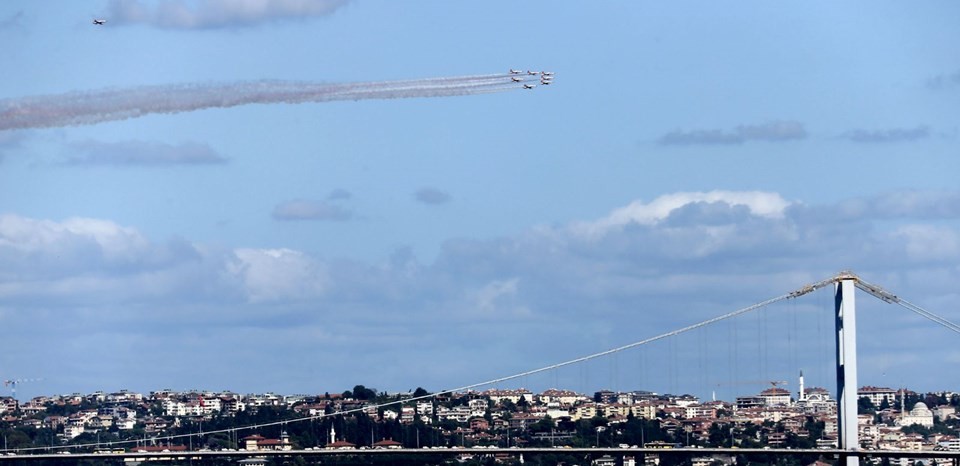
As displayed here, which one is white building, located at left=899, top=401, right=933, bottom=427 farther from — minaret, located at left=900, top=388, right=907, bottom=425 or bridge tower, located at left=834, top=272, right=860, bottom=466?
bridge tower, located at left=834, top=272, right=860, bottom=466

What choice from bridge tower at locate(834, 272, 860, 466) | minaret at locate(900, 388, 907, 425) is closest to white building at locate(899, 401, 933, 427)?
minaret at locate(900, 388, 907, 425)

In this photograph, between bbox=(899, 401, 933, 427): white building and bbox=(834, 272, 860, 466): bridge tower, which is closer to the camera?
bbox=(834, 272, 860, 466): bridge tower

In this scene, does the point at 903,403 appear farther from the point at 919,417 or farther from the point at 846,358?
the point at 846,358

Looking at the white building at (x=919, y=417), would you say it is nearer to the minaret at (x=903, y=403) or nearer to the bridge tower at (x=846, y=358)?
the minaret at (x=903, y=403)

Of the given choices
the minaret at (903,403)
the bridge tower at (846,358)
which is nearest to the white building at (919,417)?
the minaret at (903,403)

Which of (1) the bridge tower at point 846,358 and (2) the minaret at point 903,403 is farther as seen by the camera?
(2) the minaret at point 903,403

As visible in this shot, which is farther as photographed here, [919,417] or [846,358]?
[919,417]

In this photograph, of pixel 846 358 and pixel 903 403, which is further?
pixel 903 403

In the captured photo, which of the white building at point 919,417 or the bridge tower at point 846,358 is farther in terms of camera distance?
the white building at point 919,417

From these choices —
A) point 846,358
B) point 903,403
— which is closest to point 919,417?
point 903,403
